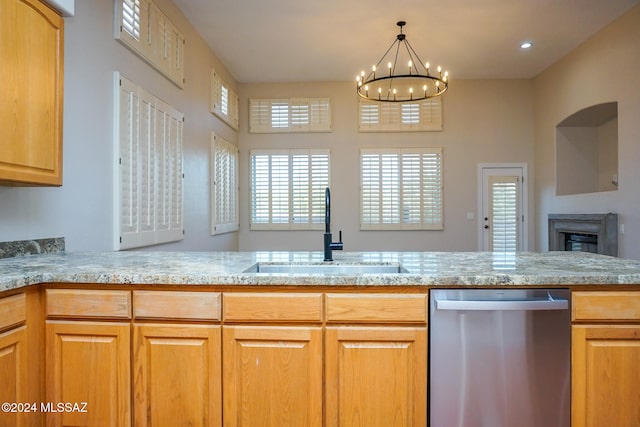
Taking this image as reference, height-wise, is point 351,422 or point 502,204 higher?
point 502,204

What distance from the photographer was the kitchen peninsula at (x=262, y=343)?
5.10ft

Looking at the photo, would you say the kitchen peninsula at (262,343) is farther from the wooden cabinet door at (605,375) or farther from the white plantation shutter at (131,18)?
the white plantation shutter at (131,18)

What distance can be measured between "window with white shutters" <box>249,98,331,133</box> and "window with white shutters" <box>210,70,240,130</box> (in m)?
0.35

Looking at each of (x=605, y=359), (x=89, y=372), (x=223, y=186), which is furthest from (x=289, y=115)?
(x=605, y=359)

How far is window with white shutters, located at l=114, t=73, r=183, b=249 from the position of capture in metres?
2.95

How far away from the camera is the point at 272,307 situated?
1.60 metres

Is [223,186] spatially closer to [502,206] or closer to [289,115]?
[289,115]

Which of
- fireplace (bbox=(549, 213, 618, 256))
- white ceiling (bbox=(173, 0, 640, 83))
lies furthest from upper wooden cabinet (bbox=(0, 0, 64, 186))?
fireplace (bbox=(549, 213, 618, 256))

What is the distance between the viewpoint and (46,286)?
5.43 ft

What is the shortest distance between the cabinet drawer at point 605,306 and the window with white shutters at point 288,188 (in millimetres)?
4954

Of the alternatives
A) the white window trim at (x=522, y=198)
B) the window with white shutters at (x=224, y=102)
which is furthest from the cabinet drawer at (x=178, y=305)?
the white window trim at (x=522, y=198)

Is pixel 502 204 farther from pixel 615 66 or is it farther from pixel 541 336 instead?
pixel 541 336

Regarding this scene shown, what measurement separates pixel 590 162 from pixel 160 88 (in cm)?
585

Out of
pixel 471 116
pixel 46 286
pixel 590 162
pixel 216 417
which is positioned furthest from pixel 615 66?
pixel 46 286
